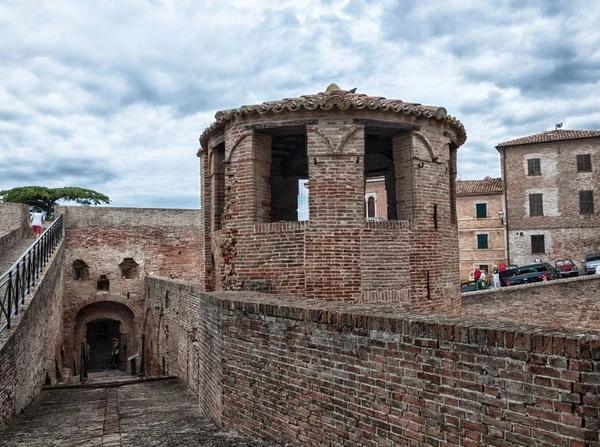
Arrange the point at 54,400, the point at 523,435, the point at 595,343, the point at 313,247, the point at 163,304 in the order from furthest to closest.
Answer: the point at 163,304 < the point at 54,400 < the point at 313,247 < the point at 523,435 < the point at 595,343

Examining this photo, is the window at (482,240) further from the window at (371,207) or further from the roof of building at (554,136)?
the window at (371,207)

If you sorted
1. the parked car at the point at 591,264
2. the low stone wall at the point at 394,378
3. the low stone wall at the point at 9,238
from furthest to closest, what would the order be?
the parked car at the point at 591,264 → the low stone wall at the point at 9,238 → the low stone wall at the point at 394,378

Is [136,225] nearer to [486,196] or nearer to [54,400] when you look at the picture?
[54,400]

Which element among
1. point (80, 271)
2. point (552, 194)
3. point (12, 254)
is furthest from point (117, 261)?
point (552, 194)

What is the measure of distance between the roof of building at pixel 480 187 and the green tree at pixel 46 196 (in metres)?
36.9

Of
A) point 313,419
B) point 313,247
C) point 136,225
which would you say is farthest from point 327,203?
point 136,225

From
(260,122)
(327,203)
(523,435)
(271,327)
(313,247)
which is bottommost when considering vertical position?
(523,435)

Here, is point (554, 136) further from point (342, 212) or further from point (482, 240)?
point (342, 212)

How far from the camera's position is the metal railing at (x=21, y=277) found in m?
8.11

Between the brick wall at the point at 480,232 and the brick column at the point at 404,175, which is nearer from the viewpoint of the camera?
the brick column at the point at 404,175

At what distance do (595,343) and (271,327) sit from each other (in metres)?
3.61

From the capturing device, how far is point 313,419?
5297 mm

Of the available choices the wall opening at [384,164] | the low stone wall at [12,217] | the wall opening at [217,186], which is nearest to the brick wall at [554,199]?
the wall opening at [384,164]

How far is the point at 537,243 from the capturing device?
32719mm
